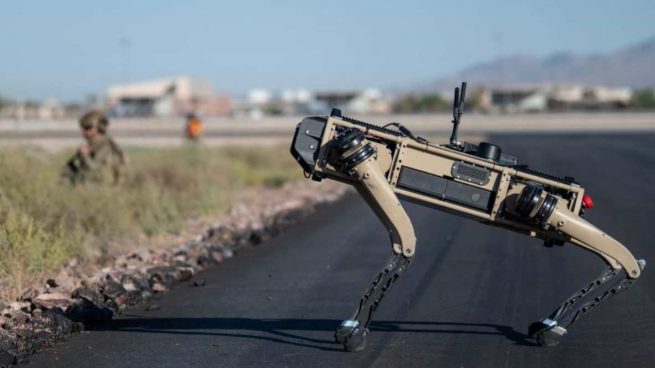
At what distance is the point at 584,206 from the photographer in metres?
7.99

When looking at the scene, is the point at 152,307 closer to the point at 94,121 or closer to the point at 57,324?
the point at 57,324

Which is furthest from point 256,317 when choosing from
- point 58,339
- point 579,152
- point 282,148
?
point 579,152

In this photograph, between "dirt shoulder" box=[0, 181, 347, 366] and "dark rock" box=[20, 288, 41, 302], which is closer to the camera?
"dirt shoulder" box=[0, 181, 347, 366]

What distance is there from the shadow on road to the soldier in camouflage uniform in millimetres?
6628

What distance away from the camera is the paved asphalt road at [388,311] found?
782cm

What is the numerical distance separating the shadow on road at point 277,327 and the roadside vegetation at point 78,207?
1618 millimetres

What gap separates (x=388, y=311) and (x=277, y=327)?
3.93 feet

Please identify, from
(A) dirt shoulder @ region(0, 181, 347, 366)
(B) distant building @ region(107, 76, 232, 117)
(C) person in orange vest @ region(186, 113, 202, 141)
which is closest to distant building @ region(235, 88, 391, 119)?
(B) distant building @ region(107, 76, 232, 117)

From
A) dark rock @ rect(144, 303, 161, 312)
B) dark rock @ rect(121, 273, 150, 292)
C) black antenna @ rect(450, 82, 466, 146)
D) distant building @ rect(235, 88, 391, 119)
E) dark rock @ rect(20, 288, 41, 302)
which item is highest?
black antenna @ rect(450, 82, 466, 146)

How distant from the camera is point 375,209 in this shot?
7.79 metres

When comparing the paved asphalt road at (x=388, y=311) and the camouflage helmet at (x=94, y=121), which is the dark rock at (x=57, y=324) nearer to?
the paved asphalt road at (x=388, y=311)

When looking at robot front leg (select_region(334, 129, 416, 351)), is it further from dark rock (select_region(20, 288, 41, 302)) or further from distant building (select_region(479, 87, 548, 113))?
distant building (select_region(479, 87, 548, 113))

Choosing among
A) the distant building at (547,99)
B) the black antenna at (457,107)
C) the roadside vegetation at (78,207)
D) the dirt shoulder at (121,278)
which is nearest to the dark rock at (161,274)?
the dirt shoulder at (121,278)

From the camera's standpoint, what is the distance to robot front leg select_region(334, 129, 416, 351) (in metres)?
7.45
